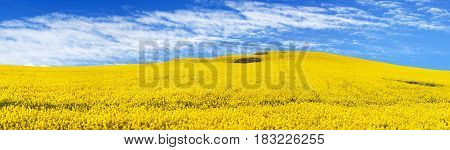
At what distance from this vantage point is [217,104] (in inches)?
868

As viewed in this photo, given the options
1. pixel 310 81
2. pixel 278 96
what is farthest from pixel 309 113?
pixel 310 81

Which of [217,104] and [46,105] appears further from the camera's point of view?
[217,104]

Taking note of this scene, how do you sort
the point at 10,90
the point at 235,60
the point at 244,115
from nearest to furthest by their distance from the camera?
1. the point at 244,115
2. the point at 10,90
3. the point at 235,60

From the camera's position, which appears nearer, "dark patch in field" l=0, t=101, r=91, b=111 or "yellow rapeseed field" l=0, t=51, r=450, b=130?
"yellow rapeseed field" l=0, t=51, r=450, b=130

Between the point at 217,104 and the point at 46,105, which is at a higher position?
the point at 46,105

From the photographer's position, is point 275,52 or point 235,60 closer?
point 235,60

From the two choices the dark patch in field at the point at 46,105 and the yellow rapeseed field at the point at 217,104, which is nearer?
Result: the yellow rapeseed field at the point at 217,104

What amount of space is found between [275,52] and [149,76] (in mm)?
34820

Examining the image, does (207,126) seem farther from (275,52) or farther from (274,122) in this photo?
(275,52)

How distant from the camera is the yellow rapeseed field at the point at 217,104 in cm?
1725

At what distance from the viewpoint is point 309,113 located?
65.9 ft

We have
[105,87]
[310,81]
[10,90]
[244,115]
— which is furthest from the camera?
[310,81]

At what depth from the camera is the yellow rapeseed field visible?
56.6ft

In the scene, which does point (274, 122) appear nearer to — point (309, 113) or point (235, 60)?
point (309, 113)
